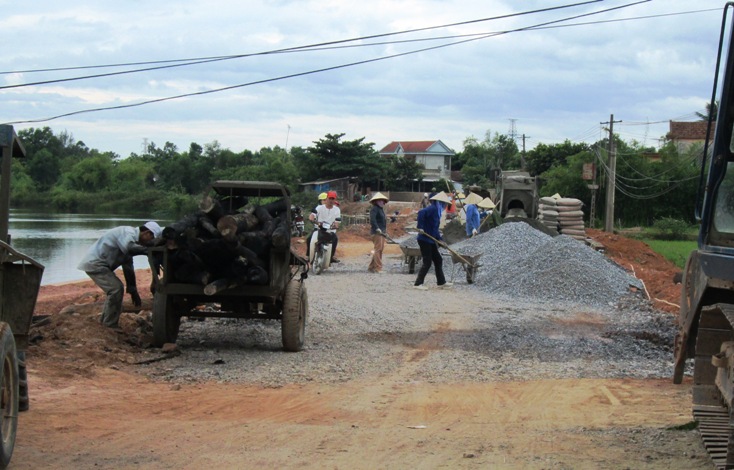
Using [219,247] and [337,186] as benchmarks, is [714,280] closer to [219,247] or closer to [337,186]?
[219,247]

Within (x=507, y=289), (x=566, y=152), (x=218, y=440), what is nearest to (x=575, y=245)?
(x=507, y=289)

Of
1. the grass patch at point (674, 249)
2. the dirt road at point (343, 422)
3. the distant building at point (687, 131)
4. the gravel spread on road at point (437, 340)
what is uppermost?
the distant building at point (687, 131)

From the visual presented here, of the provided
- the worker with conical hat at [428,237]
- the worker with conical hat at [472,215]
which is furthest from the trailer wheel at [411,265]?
the worker with conical hat at [472,215]

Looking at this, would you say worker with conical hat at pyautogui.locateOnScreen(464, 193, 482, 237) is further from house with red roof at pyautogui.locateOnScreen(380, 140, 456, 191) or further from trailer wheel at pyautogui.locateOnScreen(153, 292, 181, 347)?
house with red roof at pyautogui.locateOnScreen(380, 140, 456, 191)

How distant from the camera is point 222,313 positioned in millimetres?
11211

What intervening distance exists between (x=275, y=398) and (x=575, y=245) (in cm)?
1395

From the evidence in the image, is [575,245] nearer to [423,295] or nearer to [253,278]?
[423,295]

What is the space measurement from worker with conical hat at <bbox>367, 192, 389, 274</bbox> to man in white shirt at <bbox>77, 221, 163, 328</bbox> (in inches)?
385

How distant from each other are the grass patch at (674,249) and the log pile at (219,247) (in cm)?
2128

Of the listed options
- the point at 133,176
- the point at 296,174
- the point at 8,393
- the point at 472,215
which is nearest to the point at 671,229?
the point at 472,215

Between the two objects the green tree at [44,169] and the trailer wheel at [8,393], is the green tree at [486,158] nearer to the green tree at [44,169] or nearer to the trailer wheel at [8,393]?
the green tree at [44,169]

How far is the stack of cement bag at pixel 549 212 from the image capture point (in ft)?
113

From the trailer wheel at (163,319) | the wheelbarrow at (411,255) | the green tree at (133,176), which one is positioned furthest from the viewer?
the green tree at (133,176)

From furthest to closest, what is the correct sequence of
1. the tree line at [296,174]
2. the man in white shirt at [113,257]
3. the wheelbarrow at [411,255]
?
the tree line at [296,174], the wheelbarrow at [411,255], the man in white shirt at [113,257]
